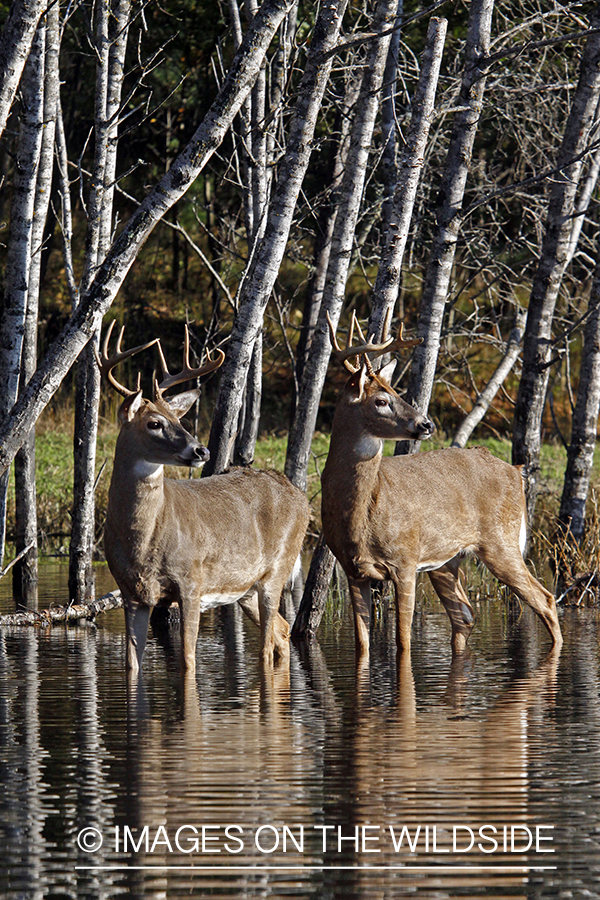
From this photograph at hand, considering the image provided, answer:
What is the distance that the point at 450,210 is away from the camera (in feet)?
35.1

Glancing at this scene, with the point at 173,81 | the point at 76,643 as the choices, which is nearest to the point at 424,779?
the point at 76,643

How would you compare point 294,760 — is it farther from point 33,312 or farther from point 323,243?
point 323,243

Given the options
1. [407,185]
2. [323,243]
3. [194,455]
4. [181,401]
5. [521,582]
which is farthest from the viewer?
[323,243]

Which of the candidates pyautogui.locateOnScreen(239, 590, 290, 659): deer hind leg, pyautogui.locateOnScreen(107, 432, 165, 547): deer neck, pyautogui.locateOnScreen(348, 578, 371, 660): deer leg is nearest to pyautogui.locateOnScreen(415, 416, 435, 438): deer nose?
pyautogui.locateOnScreen(348, 578, 371, 660): deer leg

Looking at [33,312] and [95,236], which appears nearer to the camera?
[95,236]

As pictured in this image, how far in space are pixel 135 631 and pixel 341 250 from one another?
13.7 ft

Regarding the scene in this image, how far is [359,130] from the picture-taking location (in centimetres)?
1060

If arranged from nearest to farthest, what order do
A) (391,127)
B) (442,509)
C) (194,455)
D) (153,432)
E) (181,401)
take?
(194,455)
(153,432)
(181,401)
(442,509)
(391,127)

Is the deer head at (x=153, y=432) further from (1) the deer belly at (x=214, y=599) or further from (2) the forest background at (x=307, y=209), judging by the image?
(1) the deer belly at (x=214, y=599)

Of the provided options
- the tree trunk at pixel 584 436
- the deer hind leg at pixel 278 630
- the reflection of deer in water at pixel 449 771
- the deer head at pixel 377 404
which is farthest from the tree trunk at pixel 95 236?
the tree trunk at pixel 584 436

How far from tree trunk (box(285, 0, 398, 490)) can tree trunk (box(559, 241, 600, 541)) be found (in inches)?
110

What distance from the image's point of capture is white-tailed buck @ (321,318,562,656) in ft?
28.0

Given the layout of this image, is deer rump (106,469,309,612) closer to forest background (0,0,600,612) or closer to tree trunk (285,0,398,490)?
forest background (0,0,600,612)

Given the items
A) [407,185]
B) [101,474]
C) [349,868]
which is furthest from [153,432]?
[101,474]
